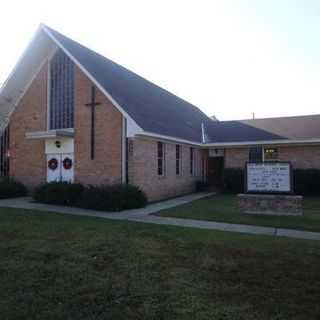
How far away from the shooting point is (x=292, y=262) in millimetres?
6051

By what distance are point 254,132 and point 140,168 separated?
1081cm

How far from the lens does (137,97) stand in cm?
1766

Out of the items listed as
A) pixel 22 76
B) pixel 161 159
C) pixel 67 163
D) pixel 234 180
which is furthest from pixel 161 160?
pixel 22 76

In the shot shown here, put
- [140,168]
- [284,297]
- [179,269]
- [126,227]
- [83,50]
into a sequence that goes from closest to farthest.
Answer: [284,297], [179,269], [126,227], [140,168], [83,50]

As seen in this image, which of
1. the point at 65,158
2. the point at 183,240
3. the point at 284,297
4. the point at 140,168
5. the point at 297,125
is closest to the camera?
the point at 284,297

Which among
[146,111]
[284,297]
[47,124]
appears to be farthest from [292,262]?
[47,124]

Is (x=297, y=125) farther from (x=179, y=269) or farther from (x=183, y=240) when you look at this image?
(x=179, y=269)

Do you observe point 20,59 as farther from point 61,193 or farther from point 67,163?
point 61,193

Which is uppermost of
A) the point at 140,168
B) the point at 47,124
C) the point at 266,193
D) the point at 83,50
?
the point at 83,50

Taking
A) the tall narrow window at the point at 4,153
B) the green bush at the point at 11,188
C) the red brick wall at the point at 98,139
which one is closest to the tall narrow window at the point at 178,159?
the red brick wall at the point at 98,139

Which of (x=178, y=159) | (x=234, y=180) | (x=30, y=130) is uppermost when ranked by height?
(x=30, y=130)

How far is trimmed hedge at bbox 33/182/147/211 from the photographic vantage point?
12398 millimetres

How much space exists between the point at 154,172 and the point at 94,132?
3334 mm

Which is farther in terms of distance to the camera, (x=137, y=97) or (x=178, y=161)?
(x=178, y=161)
